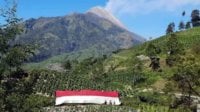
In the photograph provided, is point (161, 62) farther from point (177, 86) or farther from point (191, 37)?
point (177, 86)

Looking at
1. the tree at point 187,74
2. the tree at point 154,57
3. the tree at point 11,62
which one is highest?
the tree at point 154,57

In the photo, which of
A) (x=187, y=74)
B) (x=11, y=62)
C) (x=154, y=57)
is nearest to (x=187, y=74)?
(x=187, y=74)

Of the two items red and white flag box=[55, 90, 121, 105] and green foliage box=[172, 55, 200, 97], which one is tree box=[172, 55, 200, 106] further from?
red and white flag box=[55, 90, 121, 105]

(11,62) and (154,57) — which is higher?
(154,57)

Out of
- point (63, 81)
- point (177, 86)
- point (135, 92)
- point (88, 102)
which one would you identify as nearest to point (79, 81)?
point (63, 81)

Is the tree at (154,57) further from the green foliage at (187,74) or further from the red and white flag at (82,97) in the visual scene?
the green foliage at (187,74)

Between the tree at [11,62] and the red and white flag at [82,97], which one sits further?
the red and white flag at [82,97]

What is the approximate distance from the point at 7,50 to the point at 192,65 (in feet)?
178

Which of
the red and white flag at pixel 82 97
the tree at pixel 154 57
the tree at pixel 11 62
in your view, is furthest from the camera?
the tree at pixel 154 57

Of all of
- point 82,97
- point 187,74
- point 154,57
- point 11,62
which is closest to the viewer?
point 11,62

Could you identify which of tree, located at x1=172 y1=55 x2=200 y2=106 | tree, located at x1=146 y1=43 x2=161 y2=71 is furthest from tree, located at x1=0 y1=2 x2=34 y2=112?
tree, located at x1=146 y1=43 x2=161 y2=71

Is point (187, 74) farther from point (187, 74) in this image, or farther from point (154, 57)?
point (154, 57)

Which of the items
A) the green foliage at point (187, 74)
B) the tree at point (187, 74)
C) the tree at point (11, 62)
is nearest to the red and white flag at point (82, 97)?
the tree at point (187, 74)

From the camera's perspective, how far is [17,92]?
25.7 metres
